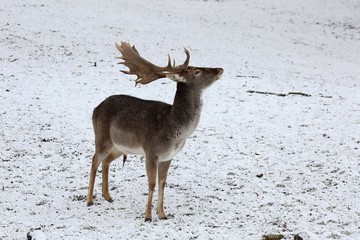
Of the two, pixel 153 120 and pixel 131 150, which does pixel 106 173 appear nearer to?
pixel 131 150

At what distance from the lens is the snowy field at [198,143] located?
7.79 metres

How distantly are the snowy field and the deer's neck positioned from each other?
1.44 metres

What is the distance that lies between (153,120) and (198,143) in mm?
3806

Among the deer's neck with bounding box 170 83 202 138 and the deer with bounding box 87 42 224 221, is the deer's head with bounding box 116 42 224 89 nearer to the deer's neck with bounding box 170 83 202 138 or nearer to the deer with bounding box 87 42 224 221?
the deer with bounding box 87 42 224 221

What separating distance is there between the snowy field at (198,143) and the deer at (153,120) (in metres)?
0.83

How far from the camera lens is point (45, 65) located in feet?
62.6

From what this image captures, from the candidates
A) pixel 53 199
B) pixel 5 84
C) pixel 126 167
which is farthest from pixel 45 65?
pixel 53 199

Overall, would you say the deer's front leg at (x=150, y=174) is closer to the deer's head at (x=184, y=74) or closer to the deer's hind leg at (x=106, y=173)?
the deer's hind leg at (x=106, y=173)

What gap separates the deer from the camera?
25.4 feet

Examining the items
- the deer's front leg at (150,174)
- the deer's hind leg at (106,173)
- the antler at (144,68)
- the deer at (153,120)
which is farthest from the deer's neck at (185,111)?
the deer's hind leg at (106,173)

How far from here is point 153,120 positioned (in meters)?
7.96

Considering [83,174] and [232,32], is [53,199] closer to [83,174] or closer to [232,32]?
[83,174]

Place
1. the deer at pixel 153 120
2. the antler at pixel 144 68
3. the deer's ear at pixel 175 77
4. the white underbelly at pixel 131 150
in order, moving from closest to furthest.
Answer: the deer's ear at pixel 175 77
the deer at pixel 153 120
the antler at pixel 144 68
the white underbelly at pixel 131 150

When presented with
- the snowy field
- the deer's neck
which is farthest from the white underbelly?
the snowy field
